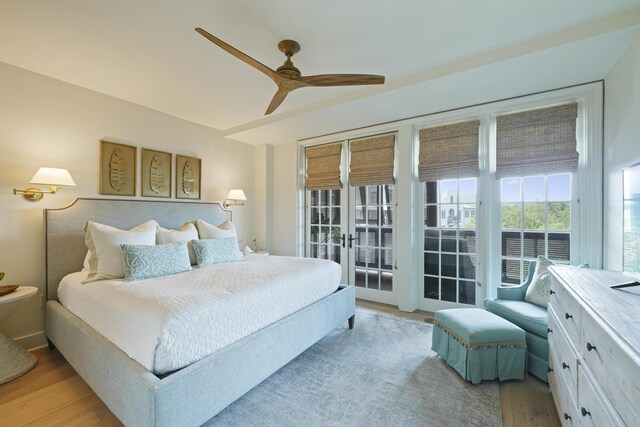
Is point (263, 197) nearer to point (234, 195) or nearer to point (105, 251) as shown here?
point (234, 195)

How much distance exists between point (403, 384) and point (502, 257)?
78.1 inches

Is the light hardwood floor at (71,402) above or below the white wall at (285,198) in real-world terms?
below

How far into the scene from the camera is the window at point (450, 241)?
11.1ft

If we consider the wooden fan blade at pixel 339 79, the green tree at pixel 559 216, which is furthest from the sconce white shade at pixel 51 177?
the green tree at pixel 559 216

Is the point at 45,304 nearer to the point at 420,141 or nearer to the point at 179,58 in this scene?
the point at 179,58

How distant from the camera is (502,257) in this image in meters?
3.17

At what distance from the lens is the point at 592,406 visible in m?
1.13

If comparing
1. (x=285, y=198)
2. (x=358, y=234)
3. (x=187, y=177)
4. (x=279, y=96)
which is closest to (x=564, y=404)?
(x=279, y=96)

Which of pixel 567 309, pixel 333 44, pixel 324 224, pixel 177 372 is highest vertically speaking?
pixel 333 44

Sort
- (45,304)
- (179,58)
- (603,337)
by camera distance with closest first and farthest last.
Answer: (603,337) < (179,58) < (45,304)

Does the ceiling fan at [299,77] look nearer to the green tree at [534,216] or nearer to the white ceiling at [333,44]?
the white ceiling at [333,44]

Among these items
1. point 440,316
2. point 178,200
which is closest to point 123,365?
point 440,316

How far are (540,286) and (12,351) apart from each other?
4.63 metres

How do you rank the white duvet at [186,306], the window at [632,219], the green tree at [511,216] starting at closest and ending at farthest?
the white duvet at [186,306] → the window at [632,219] → the green tree at [511,216]
